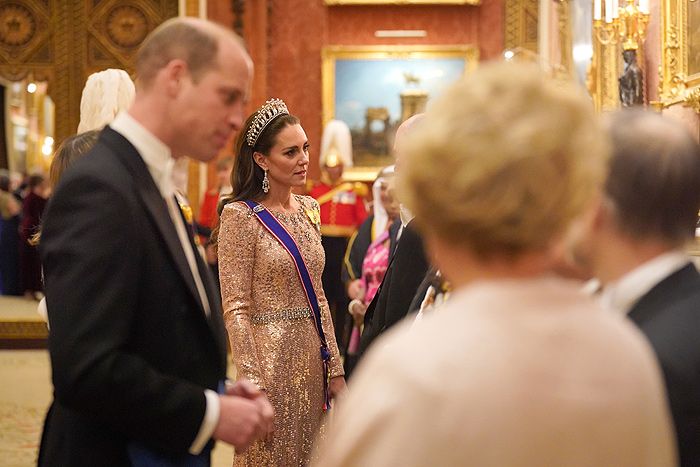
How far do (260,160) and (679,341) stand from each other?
2.56 m

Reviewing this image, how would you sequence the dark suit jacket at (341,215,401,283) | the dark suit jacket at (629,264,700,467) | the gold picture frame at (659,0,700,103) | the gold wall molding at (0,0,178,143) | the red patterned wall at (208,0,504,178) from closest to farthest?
1. the dark suit jacket at (629,264,700,467)
2. the gold picture frame at (659,0,700,103)
3. the dark suit jacket at (341,215,401,283)
4. the gold wall molding at (0,0,178,143)
5. the red patterned wall at (208,0,504,178)

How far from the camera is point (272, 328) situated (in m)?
3.97

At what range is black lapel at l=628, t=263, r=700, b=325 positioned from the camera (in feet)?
6.19

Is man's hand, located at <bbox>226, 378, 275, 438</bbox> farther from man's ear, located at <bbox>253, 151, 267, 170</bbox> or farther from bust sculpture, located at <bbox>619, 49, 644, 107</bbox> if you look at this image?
bust sculpture, located at <bbox>619, 49, 644, 107</bbox>

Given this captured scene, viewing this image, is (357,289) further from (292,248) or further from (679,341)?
(679,341)

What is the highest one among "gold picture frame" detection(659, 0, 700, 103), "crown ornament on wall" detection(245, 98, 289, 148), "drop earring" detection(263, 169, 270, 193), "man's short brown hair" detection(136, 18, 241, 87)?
"gold picture frame" detection(659, 0, 700, 103)

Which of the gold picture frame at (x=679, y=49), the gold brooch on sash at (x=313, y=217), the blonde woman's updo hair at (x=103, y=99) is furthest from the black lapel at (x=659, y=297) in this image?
the gold picture frame at (x=679, y=49)

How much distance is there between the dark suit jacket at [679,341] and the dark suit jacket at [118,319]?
0.93m

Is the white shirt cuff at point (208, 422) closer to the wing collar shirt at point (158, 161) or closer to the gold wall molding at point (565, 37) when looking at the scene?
the wing collar shirt at point (158, 161)

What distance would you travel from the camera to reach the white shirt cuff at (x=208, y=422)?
7.10 feet

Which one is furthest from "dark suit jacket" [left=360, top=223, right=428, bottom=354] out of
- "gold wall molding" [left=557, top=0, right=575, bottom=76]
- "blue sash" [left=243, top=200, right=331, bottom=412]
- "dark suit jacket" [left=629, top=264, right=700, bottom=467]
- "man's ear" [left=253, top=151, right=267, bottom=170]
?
"gold wall molding" [left=557, top=0, right=575, bottom=76]

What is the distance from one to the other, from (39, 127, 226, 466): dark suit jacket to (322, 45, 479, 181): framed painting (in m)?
10.3

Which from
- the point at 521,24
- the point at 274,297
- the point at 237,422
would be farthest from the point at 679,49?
the point at 521,24

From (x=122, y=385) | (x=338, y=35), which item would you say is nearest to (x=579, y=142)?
(x=122, y=385)
